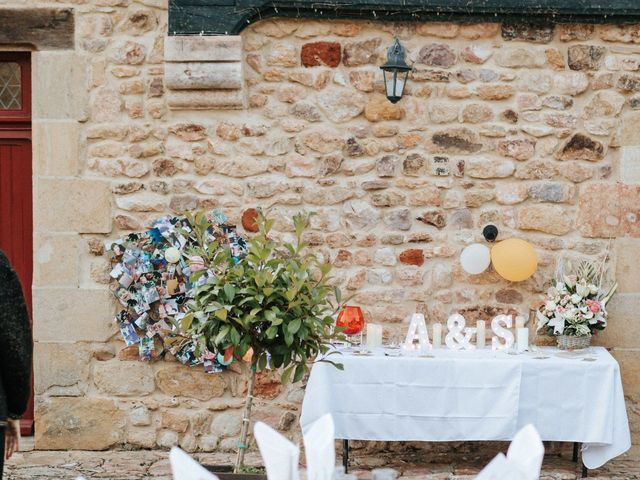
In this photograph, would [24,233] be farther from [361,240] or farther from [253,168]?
[361,240]

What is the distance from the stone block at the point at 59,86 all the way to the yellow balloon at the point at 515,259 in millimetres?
2631

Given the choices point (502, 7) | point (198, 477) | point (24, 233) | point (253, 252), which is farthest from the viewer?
point (24, 233)

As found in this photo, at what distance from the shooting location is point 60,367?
5621mm

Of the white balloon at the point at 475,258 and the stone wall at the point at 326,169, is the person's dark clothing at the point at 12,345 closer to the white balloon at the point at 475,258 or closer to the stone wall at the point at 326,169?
the stone wall at the point at 326,169

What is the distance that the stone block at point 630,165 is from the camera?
217 inches

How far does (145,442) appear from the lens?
561 centimetres

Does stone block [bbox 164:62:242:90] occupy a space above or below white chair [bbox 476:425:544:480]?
above

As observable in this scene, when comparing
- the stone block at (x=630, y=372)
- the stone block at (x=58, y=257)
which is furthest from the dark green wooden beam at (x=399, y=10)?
the stone block at (x=630, y=372)

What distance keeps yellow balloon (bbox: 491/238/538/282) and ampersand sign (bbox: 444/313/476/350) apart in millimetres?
371

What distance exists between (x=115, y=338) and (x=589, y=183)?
9.89 feet

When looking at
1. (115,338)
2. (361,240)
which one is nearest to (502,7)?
(361,240)

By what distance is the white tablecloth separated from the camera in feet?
16.5

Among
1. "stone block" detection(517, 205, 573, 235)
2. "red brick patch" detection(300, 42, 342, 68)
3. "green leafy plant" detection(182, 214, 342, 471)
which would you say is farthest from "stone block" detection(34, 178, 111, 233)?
"stone block" detection(517, 205, 573, 235)

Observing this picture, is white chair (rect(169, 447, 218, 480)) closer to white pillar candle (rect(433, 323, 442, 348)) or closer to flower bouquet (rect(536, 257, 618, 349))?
white pillar candle (rect(433, 323, 442, 348))
